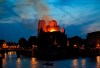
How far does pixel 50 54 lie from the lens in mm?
107688

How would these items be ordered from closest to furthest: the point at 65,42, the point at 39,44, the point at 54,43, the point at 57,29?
the point at 39,44, the point at 54,43, the point at 65,42, the point at 57,29

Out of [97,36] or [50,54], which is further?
[97,36]

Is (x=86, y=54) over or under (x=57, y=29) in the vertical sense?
under

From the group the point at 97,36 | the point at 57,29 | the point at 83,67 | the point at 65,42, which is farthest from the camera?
the point at 57,29

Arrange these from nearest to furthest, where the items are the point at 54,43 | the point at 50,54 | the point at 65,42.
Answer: the point at 50,54, the point at 54,43, the point at 65,42

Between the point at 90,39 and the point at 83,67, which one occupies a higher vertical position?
the point at 90,39

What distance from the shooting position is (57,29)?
165m

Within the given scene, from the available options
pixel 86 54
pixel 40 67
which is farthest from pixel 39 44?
pixel 40 67

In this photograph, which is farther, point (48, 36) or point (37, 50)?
point (48, 36)

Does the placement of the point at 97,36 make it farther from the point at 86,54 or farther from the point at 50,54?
the point at 50,54

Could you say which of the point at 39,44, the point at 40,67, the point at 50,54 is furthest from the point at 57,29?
the point at 40,67

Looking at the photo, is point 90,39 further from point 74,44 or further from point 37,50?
point 37,50

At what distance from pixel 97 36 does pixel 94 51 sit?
2446cm

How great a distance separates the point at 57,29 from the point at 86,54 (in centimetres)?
4070
